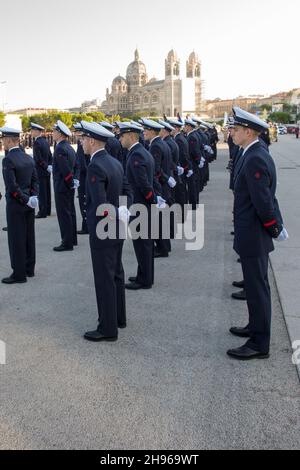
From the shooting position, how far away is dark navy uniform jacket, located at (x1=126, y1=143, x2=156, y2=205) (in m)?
5.65

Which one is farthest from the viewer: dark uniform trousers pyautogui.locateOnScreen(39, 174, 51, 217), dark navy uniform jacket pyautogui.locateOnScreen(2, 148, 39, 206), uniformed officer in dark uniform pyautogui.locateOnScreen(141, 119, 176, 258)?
dark uniform trousers pyautogui.locateOnScreen(39, 174, 51, 217)

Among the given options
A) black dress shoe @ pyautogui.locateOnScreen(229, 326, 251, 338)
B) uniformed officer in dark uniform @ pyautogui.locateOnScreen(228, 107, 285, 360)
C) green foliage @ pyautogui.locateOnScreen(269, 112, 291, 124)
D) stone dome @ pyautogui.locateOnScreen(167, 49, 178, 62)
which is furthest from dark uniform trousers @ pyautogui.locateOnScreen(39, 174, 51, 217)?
stone dome @ pyautogui.locateOnScreen(167, 49, 178, 62)

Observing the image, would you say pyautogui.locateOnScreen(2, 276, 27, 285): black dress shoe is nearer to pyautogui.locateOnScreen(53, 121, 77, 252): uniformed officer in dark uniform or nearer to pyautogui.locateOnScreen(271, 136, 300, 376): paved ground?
pyautogui.locateOnScreen(53, 121, 77, 252): uniformed officer in dark uniform

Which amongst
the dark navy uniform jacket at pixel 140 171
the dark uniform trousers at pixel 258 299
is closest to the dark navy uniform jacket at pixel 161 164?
the dark navy uniform jacket at pixel 140 171

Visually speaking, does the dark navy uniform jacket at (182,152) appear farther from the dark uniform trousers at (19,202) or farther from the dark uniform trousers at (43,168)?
the dark uniform trousers at (19,202)

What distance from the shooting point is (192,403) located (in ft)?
11.3

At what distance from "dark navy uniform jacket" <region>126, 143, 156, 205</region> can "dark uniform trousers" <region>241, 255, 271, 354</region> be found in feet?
6.66

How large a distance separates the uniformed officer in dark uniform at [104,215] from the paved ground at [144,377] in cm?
25

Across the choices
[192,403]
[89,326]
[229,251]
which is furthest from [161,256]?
[192,403]

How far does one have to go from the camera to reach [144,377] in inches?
150

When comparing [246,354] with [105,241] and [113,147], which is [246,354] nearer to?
[105,241]

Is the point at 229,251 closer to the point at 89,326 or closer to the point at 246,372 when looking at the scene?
the point at 89,326

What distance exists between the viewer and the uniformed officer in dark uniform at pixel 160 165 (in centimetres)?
696
